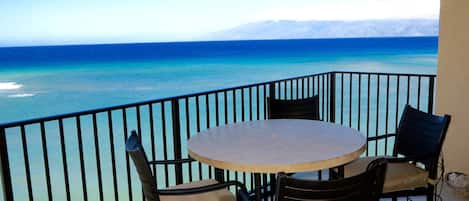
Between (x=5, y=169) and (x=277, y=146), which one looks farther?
(x=5, y=169)

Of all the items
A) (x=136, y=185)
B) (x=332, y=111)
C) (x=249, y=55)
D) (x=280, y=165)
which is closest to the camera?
(x=280, y=165)

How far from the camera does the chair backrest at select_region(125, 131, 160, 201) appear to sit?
152 centimetres

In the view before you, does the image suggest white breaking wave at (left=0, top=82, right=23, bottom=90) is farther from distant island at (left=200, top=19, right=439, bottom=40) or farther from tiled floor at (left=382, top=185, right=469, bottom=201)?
tiled floor at (left=382, top=185, right=469, bottom=201)

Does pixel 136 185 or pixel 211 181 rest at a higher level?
pixel 211 181

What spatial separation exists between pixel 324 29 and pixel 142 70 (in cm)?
895

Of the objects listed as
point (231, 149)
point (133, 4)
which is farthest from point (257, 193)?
point (133, 4)

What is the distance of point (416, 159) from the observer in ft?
6.75

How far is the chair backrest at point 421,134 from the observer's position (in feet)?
6.75

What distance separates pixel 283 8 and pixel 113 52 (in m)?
13.4

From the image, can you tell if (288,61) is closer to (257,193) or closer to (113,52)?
(113,52)

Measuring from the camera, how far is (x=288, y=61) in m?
18.3

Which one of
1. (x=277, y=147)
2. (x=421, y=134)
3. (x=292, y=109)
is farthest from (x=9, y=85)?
(x=421, y=134)

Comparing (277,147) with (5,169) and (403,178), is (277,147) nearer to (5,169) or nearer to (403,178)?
(403,178)

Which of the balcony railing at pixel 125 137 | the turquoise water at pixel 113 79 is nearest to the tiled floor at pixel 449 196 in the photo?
the balcony railing at pixel 125 137
